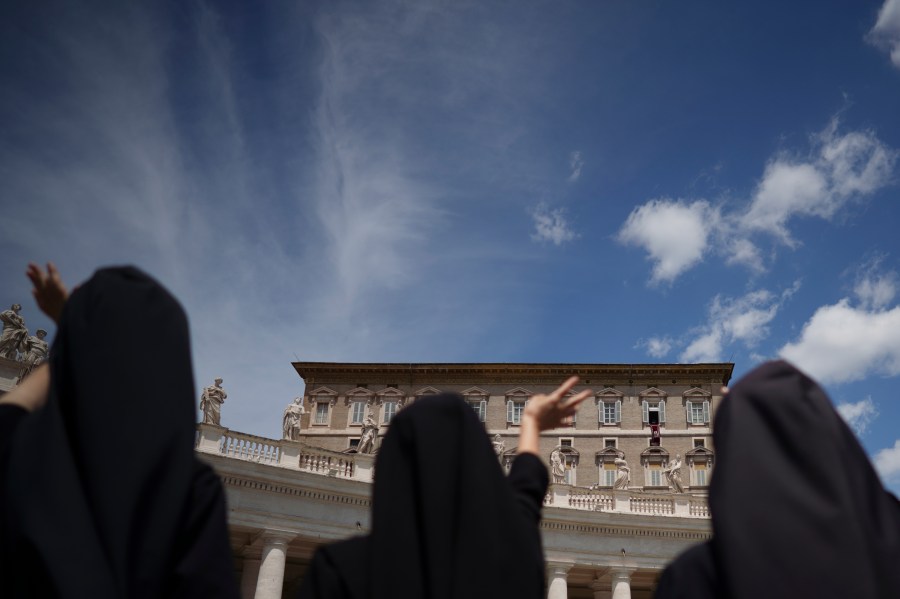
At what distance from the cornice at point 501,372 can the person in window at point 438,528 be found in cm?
4914

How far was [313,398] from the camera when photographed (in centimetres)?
5222

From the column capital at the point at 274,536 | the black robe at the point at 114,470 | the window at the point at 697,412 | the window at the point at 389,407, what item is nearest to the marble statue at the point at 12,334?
the column capital at the point at 274,536

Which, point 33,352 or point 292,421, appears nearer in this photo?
point 33,352

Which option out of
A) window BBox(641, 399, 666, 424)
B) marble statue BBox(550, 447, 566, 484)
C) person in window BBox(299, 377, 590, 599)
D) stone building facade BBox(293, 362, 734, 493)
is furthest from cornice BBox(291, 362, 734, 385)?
person in window BBox(299, 377, 590, 599)

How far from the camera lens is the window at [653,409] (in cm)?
5003

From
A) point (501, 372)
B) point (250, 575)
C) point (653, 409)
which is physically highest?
point (501, 372)

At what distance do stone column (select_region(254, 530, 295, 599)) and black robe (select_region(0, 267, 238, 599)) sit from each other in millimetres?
19782

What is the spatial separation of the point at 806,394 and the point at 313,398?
50950 millimetres

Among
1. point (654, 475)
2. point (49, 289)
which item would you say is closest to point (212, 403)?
point (49, 289)

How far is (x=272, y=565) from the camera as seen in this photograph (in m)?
21.1

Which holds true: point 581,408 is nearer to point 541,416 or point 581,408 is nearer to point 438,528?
point 541,416

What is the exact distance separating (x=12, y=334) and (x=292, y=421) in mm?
8490

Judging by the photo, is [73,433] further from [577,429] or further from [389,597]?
[577,429]

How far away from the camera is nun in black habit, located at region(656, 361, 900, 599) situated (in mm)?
2422
